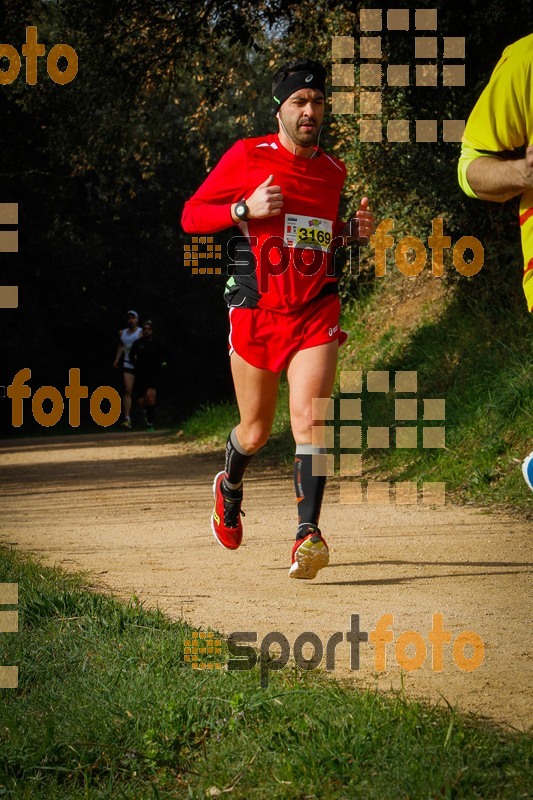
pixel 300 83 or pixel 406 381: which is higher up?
pixel 300 83

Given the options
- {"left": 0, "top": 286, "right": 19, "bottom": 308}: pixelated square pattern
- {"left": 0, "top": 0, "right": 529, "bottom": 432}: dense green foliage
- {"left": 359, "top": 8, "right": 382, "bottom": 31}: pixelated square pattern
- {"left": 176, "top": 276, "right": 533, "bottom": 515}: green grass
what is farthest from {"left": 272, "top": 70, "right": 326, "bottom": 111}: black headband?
{"left": 0, "top": 286, "right": 19, "bottom": 308}: pixelated square pattern

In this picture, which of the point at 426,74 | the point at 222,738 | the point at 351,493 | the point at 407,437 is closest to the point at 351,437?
the point at 407,437

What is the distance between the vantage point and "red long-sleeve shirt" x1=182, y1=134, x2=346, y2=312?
552 cm

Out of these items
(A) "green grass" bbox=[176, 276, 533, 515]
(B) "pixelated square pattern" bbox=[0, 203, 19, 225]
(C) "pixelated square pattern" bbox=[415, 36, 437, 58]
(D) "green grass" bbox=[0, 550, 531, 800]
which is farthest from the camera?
(B) "pixelated square pattern" bbox=[0, 203, 19, 225]

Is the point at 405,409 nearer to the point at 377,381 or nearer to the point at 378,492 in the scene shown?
the point at 377,381

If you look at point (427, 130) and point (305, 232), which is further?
point (427, 130)

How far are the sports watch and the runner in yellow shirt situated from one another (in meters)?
1.74

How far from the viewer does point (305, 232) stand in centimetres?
549

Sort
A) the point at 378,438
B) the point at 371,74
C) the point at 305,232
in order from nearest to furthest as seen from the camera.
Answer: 1. the point at 305,232
2. the point at 378,438
3. the point at 371,74

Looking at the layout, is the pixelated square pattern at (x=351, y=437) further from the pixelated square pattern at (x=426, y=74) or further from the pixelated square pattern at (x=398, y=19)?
the pixelated square pattern at (x=398, y=19)

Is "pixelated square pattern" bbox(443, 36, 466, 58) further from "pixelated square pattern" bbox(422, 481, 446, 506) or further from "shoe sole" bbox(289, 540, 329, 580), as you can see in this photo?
"shoe sole" bbox(289, 540, 329, 580)

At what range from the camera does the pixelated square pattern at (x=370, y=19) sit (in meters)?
11.9

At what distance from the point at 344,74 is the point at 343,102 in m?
0.63

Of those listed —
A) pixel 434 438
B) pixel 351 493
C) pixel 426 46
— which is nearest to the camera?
pixel 351 493
